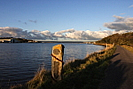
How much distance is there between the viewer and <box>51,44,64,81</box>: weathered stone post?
6668mm

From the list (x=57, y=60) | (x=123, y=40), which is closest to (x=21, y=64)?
(x=57, y=60)

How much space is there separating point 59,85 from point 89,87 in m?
1.41

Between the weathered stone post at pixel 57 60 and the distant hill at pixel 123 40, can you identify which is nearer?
the weathered stone post at pixel 57 60

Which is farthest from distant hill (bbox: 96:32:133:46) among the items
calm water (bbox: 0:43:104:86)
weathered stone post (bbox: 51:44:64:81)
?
weathered stone post (bbox: 51:44:64:81)

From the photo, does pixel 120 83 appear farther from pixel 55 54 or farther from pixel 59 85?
pixel 55 54

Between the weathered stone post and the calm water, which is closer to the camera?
the weathered stone post

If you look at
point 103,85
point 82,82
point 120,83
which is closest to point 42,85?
point 82,82

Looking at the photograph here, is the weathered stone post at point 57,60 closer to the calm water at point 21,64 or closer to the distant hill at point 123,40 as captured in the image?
the calm water at point 21,64

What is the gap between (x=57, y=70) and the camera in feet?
22.7

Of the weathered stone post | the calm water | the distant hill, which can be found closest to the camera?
the weathered stone post

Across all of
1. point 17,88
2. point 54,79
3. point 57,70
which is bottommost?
point 17,88

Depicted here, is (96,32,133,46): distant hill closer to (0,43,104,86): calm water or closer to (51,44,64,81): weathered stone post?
(0,43,104,86): calm water

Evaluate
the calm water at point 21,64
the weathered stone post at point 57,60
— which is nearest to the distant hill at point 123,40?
the calm water at point 21,64

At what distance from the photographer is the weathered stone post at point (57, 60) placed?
6668mm
